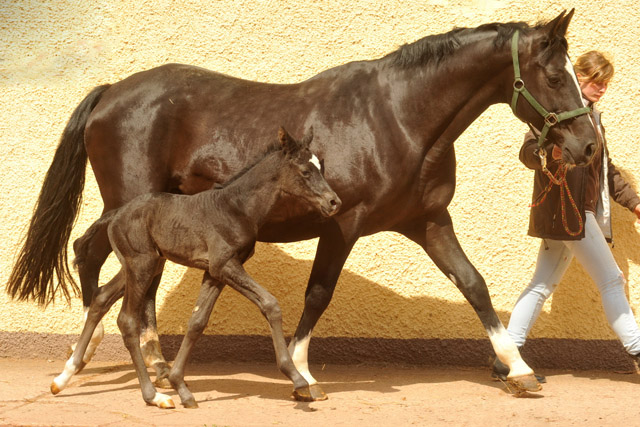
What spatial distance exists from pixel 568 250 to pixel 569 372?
3.44 ft

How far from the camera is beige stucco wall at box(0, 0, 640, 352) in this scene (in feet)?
20.7

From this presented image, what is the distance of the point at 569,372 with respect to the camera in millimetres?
6090

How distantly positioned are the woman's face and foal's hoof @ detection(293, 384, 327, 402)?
2597 millimetres

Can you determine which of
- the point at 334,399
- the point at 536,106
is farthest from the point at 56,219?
the point at 536,106

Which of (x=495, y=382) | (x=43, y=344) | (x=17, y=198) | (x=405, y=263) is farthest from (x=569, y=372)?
(x=17, y=198)

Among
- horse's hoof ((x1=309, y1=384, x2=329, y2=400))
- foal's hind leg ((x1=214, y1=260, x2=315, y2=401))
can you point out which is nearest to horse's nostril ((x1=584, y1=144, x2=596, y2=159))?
foal's hind leg ((x1=214, y1=260, x2=315, y2=401))

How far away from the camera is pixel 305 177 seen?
15.4 feet

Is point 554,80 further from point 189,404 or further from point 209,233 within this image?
point 189,404

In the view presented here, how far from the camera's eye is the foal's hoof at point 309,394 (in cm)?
472

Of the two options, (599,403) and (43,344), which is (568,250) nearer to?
(599,403)

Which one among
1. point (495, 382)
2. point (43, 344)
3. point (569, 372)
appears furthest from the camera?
point (43, 344)

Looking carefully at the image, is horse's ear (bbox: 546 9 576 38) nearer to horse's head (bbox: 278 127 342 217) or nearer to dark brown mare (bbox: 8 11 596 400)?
dark brown mare (bbox: 8 11 596 400)

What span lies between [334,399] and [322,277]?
29.2 inches

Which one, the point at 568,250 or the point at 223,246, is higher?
the point at 568,250
